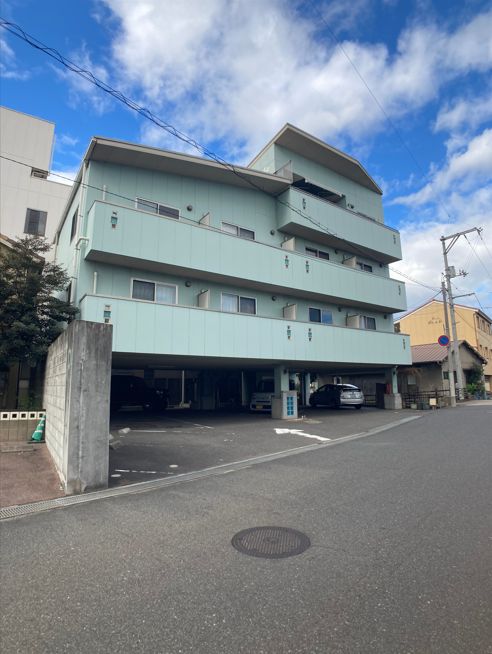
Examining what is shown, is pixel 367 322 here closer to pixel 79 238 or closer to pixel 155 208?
pixel 155 208

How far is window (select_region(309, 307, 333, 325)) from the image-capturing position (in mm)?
17828

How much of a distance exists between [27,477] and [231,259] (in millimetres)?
9427

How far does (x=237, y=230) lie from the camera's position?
16031 mm

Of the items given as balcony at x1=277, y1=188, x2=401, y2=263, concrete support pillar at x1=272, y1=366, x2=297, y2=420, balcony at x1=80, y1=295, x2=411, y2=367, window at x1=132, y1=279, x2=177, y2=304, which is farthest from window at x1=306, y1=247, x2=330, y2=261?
window at x1=132, y1=279, x2=177, y2=304

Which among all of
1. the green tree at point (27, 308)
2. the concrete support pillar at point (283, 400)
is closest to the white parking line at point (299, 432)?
the concrete support pillar at point (283, 400)

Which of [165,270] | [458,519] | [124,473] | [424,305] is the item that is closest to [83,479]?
[124,473]

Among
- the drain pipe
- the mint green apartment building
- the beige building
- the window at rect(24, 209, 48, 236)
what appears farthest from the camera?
the beige building

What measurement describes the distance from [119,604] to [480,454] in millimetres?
7944

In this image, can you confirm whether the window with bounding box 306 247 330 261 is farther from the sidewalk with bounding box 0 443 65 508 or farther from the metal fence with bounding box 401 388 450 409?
the sidewalk with bounding box 0 443 65 508

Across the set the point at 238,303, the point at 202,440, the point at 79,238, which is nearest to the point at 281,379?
the point at 238,303

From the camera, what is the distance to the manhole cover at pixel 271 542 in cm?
372

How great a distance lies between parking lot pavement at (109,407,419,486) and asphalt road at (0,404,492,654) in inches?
66.1

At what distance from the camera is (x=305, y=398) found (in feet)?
84.8

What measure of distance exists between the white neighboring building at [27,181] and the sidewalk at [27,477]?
17.6 m
